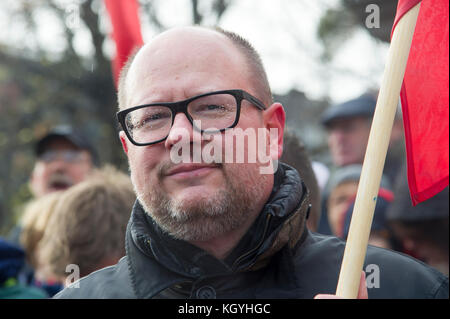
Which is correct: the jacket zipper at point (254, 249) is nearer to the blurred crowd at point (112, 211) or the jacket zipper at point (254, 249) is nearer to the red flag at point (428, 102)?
the blurred crowd at point (112, 211)

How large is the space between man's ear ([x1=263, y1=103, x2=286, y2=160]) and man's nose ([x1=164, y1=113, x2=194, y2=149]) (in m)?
0.20

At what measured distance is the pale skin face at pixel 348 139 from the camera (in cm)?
306

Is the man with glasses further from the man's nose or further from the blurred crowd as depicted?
the blurred crowd

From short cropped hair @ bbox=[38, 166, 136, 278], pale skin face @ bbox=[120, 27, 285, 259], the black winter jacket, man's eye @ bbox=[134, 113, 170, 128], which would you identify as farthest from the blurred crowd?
man's eye @ bbox=[134, 113, 170, 128]

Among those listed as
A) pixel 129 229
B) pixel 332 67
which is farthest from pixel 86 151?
pixel 129 229

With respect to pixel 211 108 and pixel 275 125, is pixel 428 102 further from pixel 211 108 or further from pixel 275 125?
pixel 211 108

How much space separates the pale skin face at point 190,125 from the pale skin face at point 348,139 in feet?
5.71

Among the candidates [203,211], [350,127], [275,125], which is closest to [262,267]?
[203,211]

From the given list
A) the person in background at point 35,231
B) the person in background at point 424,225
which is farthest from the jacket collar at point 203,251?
the person in background at point 35,231

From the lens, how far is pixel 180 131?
3.99ft

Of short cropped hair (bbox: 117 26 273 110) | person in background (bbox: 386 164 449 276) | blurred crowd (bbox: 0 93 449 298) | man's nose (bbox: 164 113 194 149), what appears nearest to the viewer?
man's nose (bbox: 164 113 194 149)

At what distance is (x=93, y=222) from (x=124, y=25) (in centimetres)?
70

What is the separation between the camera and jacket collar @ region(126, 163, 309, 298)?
128 cm

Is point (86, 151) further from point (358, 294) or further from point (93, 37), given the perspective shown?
point (358, 294)
